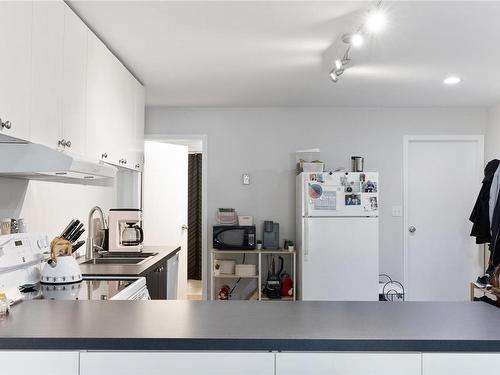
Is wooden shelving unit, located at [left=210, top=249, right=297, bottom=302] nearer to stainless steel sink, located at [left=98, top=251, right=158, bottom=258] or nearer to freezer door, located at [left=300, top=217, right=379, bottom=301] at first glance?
freezer door, located at [left=300, top=217, right=379, bottom=301]

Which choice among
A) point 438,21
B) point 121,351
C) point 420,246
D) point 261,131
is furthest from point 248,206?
point 121,351

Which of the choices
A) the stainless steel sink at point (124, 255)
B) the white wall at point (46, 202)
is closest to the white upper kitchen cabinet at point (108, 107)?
the white wall at point (46, 202)

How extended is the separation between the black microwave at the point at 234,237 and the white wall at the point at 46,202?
143 cm

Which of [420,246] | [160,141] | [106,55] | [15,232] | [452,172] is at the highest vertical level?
[106,55]

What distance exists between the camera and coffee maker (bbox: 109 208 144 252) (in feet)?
10.9

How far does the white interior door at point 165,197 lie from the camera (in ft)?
15.6

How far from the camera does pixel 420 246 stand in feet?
15.7

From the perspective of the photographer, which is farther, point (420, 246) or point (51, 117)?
point (420, 246)

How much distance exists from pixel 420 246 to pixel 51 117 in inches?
159

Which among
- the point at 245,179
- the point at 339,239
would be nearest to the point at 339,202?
the point at 339,239

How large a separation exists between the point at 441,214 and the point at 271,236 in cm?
192

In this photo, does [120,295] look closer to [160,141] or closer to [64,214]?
[64,214]

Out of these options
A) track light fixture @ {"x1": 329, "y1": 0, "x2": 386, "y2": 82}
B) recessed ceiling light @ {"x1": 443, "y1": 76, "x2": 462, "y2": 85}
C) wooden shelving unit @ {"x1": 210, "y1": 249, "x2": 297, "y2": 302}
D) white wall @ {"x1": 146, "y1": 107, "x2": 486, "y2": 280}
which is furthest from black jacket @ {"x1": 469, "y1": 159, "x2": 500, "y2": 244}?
track light fixture @ {"x1": 329, "y1": 0, "x2": 386, "y2": 82}

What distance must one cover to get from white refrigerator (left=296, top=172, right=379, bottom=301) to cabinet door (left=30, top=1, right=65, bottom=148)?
8.36 feet
